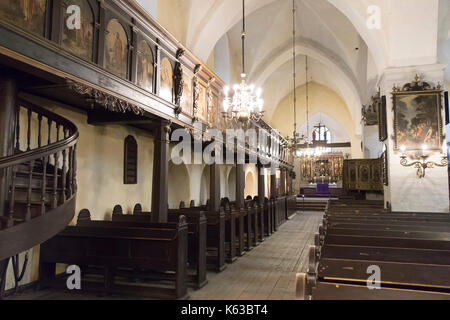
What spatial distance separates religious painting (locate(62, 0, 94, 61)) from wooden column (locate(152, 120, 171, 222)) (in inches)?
78.4

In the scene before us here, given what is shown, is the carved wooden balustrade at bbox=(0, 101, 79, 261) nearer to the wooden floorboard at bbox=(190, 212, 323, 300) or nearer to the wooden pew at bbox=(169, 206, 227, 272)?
the wooden floorboard at bbox=(190, 212, 323, 300)

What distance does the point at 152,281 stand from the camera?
543cm

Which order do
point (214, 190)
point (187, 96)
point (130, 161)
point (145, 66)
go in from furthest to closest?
point (214, 190) < point (130, 161) < point (187, 96) < point (145, 66)

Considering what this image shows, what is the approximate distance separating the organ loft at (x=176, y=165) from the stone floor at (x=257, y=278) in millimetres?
45

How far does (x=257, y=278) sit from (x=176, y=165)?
5.81 m

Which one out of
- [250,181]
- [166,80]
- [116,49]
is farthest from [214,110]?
[250,181]

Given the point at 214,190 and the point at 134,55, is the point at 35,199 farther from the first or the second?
the point at 214,190

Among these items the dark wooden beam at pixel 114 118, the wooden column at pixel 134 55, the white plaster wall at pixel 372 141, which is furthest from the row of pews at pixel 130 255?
the white plaster wall at pixel 372 141

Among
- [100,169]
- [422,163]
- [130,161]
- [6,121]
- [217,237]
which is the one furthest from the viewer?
[130,161]

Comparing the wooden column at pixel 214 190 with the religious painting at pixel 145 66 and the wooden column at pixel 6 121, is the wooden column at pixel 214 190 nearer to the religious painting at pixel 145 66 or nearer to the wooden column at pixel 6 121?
the religious painting at pixel 145 66

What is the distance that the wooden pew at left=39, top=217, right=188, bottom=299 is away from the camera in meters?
4.43

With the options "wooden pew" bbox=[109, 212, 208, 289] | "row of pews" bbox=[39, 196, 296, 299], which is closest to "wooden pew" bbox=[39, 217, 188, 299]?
"row of pews" bbox=[39, 196, 296, 299]

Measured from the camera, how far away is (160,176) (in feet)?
18.9

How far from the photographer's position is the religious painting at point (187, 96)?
669 centimetres
